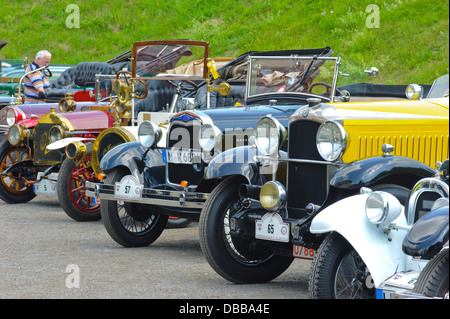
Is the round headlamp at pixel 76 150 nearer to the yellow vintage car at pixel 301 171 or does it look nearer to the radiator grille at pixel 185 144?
the radiator grille at pixel 185 144

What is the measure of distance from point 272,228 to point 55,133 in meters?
4.54

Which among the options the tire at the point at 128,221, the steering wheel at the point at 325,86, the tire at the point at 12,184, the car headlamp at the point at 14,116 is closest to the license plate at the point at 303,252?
the tire at the point at 128,221

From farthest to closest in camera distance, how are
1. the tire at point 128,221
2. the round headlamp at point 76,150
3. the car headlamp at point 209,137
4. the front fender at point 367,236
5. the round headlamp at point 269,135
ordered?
the round headlamp at point 76,150 → the tire at point 128,221 → the car headlamp at point 209,137 → the round headlamp at point 269,135 → the front fender at point 367,236

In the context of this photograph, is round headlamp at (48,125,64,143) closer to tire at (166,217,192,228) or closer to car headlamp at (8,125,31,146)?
car headlamp at (8,125,31,146)

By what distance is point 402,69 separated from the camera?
16984mm

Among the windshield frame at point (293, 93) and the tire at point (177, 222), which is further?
the tire at point (177, 222)

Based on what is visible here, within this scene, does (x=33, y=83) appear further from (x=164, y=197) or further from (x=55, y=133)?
(x=164, y=197)

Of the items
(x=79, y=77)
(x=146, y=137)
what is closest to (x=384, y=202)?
(x=146, y=137)

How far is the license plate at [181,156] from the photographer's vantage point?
6.29 meters

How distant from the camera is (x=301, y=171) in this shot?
498cm

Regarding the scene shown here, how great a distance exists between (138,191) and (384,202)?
2.84m

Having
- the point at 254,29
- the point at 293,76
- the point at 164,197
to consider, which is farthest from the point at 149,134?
the point at 254,29
